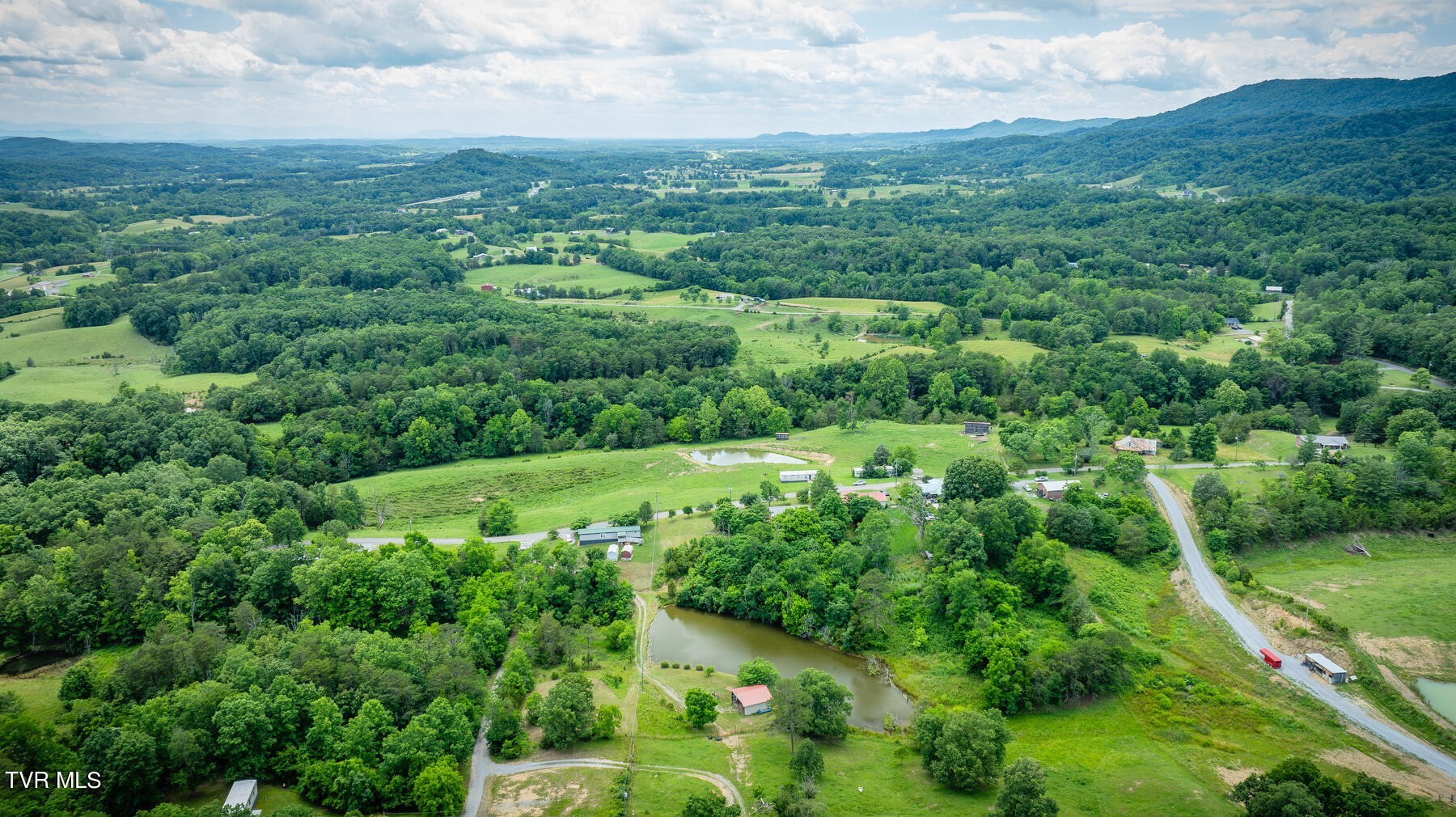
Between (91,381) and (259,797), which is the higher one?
(91,381)

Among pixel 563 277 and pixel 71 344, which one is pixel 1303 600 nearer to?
pixel 563 277

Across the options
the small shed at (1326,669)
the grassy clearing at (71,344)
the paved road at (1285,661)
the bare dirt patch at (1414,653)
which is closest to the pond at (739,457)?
the paved road at (1285,661)

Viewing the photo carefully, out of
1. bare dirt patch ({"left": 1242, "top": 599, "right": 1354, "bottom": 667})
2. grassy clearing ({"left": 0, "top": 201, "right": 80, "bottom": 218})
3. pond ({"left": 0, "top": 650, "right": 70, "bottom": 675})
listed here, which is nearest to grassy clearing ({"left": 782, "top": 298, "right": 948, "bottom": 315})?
bare dirt patch ({"left": 1242, "top": 599, "right": 1354, "bottom": 667})

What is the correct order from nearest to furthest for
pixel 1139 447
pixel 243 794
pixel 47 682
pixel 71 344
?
pixel 243 794 → pixel 47 682 → pixel 1139 447 → pixel 71 344

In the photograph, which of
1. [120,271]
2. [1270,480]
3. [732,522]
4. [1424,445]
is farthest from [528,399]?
[120,271]

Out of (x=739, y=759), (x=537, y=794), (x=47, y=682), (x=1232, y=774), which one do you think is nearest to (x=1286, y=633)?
(x=1232, y=774)
